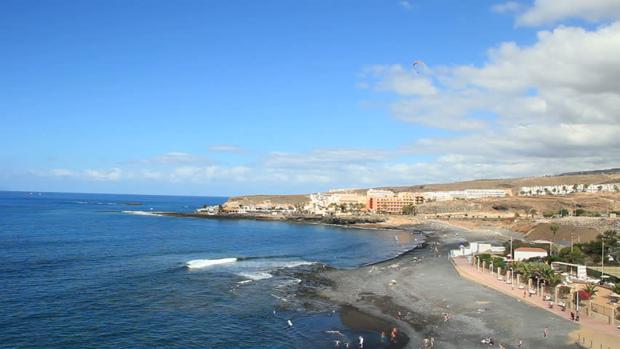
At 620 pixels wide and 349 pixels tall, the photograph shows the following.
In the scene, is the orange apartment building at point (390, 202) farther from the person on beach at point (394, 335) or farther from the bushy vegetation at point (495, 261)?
the person on beach at point (394, 335)

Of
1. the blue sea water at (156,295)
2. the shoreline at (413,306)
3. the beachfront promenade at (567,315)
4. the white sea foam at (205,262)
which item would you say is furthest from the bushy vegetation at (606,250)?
the white sea foam at (205,262)

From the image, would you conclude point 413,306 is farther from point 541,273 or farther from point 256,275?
point 256,275

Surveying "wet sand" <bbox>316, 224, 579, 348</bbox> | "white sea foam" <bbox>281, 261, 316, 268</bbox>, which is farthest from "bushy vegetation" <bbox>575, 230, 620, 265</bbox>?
"white sea foam" <bbox>281, 261, 316, 268</bbox>

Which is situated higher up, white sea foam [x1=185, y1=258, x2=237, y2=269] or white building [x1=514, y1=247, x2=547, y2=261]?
white building [x1=514, y1=247, x2=547, y2=261]

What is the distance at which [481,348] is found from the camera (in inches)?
1163

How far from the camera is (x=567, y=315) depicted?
118 feet

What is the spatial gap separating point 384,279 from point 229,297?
16.8 m

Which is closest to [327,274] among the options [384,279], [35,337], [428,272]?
[384,279]

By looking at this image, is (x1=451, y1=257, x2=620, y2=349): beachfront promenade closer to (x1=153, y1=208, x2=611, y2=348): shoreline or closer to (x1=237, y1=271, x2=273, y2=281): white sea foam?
(x1=153, y1=208, x2=611, y2=348): shoreline

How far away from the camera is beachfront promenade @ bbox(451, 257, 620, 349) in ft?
96.2

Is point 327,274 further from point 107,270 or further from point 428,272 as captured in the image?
point 107,270

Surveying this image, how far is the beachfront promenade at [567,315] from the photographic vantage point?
29.3 metres

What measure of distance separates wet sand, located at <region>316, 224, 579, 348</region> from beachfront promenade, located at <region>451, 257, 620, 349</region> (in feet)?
2.51

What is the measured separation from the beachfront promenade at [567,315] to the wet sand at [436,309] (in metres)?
0.77
